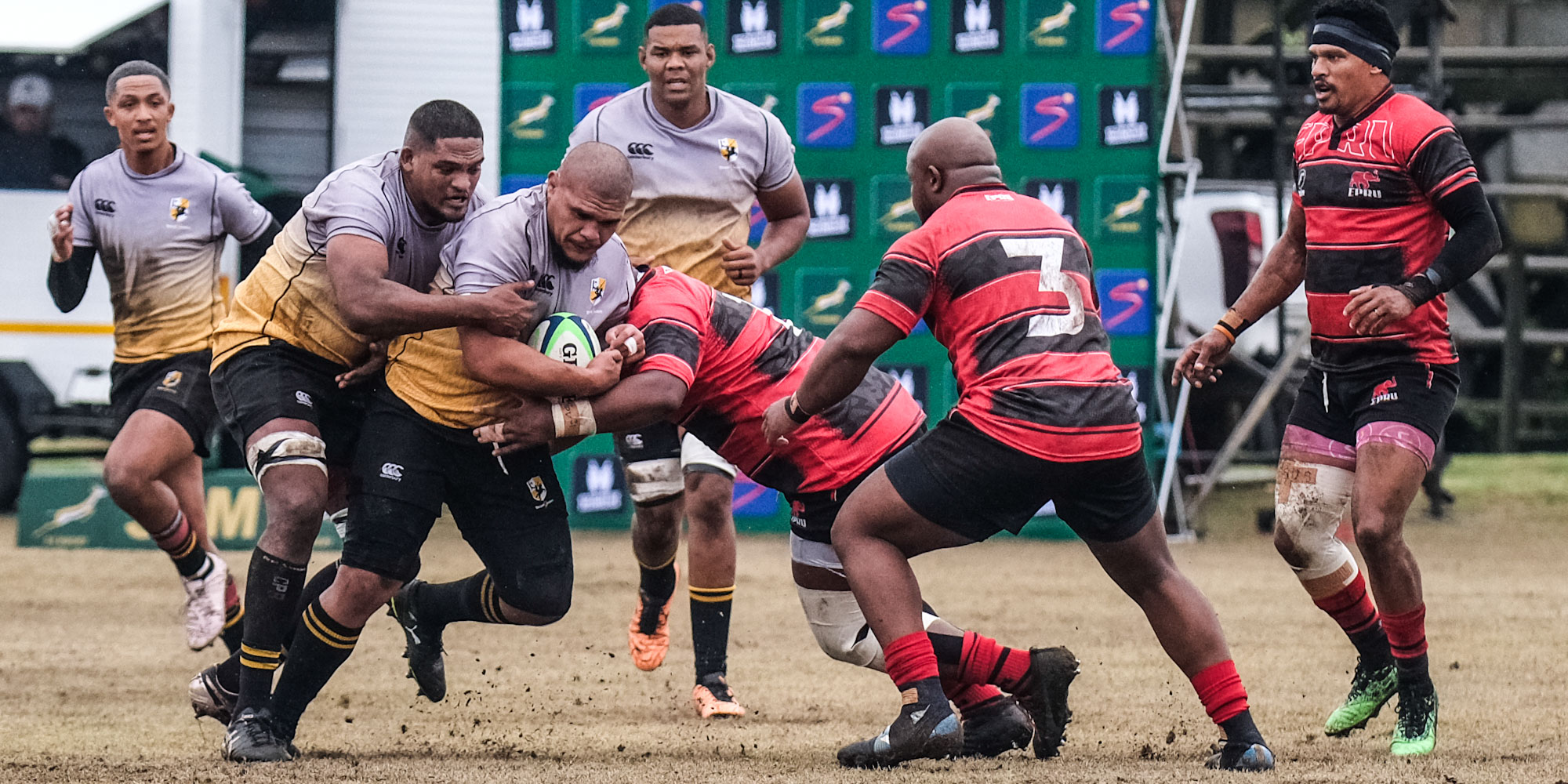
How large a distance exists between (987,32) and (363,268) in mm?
7428

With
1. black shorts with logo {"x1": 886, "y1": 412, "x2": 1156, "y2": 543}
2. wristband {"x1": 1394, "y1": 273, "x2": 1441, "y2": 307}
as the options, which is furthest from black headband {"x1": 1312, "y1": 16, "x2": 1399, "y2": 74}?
black shorts with logo {"x1": 886, "y1": 412, "x2": 1156, "y2": 543}

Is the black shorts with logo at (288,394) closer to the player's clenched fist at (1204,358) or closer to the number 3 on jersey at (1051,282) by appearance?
the number 3 on jersey at (1051,282)

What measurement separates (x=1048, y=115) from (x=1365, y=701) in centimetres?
681

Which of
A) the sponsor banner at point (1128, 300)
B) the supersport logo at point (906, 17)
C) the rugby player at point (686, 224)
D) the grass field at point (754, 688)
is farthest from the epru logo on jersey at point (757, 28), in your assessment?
the rugby player at point (686, 224)

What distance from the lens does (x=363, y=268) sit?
5.03 metres

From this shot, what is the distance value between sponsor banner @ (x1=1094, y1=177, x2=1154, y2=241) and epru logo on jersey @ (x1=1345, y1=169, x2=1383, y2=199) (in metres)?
6.35

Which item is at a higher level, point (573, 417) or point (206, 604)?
point (573, 417)

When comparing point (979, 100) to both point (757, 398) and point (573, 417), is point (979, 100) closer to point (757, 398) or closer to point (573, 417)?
point (757, 398)

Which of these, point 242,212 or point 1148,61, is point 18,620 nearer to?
point 242,212

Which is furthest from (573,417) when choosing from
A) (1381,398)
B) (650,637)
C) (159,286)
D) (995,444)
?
(159,286)

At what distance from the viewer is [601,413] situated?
4.93 metres

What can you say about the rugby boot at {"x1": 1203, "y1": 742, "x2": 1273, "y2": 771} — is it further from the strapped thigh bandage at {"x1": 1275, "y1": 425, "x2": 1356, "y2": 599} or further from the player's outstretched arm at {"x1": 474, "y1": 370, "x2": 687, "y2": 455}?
the player's outstretched arm at {"x1": 474, "y1": 370, "x2": 687, "y2": 455}

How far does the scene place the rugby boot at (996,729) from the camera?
5078 mm

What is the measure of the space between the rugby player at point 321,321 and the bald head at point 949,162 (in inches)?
45.3
